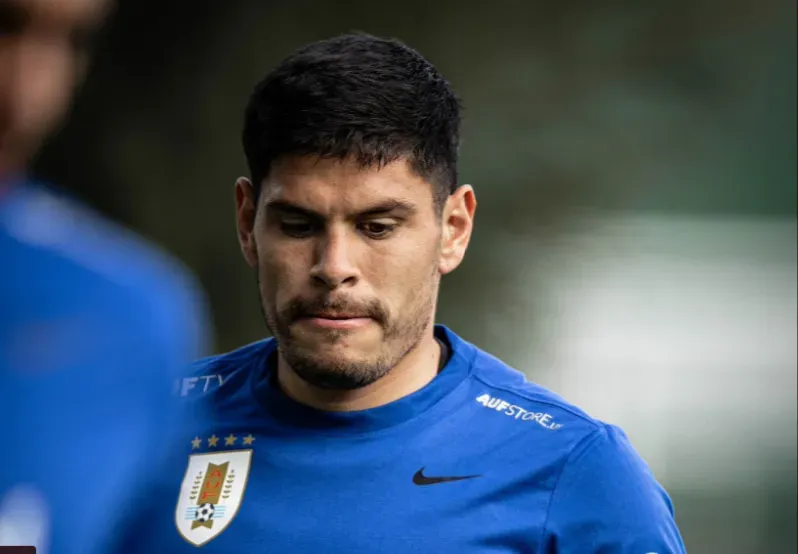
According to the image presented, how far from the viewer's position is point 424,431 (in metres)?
1.80

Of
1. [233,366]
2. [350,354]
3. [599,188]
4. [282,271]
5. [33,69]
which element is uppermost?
[33,69]

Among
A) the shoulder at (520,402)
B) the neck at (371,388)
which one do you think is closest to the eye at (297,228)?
the neck at (371,388)

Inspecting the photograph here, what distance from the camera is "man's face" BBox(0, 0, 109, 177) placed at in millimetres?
475

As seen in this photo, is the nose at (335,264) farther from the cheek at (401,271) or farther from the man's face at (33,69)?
the man's face at (33,69)

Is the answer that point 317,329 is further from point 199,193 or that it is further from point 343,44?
point 199,193

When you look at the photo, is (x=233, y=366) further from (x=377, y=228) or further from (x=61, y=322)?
(x=61, y=322)

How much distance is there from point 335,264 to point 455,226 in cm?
34

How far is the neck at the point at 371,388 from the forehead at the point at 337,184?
27cm

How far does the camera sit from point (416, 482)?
1.71 metres

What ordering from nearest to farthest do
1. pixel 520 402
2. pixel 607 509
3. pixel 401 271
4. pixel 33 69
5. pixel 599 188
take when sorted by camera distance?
pixel 33 69
pixel 607 509
pixel 401 271
pixel 520 402
pixel 599 188

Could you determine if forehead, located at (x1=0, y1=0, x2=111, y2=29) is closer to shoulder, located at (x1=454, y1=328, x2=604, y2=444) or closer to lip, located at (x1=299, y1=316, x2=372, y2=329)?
lip, located at (x1=299, y1=316, x2=372, y2=329)

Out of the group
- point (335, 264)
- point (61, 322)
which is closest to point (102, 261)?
point (61, 322)

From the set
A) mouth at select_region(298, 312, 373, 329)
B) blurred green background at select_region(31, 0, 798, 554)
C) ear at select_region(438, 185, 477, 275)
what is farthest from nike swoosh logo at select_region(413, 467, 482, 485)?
blurred green background at select_region(31, 0, 798, 554)

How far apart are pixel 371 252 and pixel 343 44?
1.30 feet
